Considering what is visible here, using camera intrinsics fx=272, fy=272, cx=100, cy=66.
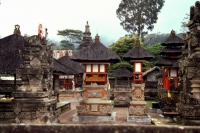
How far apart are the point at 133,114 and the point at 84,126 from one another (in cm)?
1283

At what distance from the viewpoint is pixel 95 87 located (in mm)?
16859

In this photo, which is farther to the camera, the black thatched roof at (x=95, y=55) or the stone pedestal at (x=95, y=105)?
the black thatched roof at (x=95, y=55)

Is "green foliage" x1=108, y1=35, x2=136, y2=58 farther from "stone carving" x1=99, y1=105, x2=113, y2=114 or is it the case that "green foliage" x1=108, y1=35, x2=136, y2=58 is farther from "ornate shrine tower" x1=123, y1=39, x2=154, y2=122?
"stone carving" x1=99, y1=105, x2=113, y2=114

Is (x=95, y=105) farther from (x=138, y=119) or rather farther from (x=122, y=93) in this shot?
(x=122, y=93)

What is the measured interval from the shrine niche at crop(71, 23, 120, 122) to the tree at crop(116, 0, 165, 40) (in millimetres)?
28818

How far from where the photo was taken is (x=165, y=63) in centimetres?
2027

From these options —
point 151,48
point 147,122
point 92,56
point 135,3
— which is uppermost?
point 135,3

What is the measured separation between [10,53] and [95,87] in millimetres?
5510

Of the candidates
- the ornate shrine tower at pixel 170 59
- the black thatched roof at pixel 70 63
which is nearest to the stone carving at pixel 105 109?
the ornate shrine tower at pixel 170 59

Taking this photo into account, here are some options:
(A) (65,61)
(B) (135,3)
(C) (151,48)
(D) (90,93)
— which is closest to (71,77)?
(A) (65,61)

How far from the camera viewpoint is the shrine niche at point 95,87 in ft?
54.7

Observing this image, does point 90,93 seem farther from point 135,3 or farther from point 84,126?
point 135,3

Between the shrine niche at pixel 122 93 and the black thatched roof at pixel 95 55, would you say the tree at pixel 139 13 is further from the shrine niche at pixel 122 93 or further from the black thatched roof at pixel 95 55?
the black thatched roof at pixel 95 55

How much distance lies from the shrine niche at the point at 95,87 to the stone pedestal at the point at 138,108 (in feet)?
3.96
